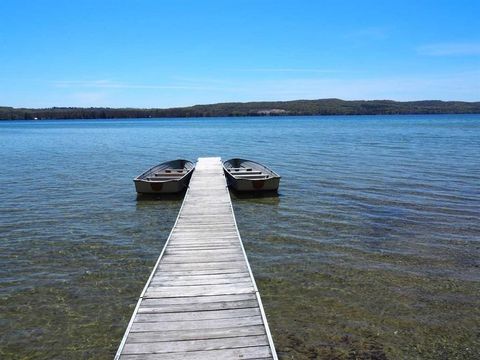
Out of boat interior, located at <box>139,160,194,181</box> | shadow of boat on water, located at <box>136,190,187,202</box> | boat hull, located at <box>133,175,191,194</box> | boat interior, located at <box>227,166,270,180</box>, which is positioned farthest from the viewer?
boat interior, located at <box>139,160,194,181</box>

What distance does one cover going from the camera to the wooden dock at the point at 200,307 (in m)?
5.34

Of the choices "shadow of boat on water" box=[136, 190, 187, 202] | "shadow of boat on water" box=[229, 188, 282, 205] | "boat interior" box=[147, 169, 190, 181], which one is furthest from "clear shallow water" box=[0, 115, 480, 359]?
"boat interior" box=[147, 169, 190, 181]

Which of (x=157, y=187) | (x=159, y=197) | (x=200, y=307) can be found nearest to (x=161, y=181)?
(x=157, y=187)

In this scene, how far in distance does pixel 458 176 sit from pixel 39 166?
26384 millimetres

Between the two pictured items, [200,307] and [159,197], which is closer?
[200,307]

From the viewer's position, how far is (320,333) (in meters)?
6.82

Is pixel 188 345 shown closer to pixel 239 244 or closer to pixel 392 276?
pixel 239 244

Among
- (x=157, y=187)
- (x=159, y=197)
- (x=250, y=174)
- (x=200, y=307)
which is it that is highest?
(x=250, y=174)

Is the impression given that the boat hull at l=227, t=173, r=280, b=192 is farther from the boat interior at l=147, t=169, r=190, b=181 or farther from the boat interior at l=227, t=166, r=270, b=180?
the boat interior at l=147, t=169, r=190, b=181

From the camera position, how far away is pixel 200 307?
651 centimetres

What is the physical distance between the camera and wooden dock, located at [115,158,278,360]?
534 cm

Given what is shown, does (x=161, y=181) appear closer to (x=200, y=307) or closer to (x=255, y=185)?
(x=255, y=185)

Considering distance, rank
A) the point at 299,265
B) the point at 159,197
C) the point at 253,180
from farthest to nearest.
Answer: the point at 159,197 → the point at 253,180 → the point at 299,265

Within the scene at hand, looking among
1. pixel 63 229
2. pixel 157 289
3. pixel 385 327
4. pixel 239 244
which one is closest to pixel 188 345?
pixel 157 289
